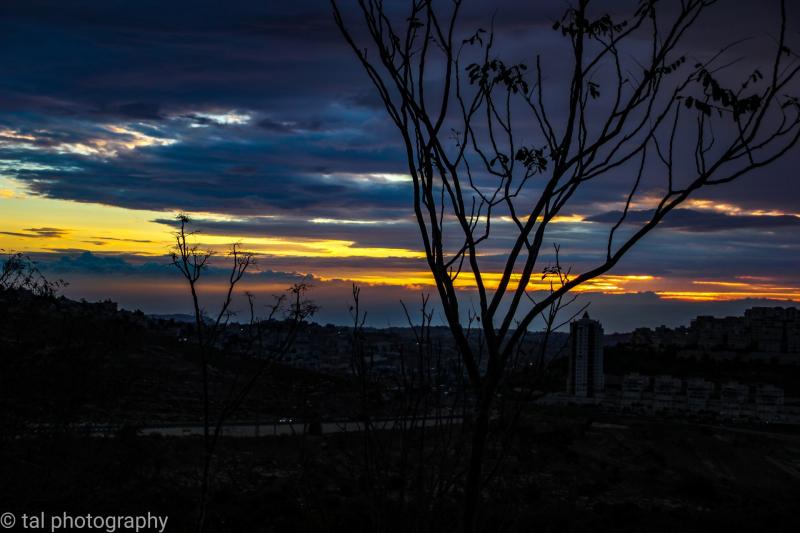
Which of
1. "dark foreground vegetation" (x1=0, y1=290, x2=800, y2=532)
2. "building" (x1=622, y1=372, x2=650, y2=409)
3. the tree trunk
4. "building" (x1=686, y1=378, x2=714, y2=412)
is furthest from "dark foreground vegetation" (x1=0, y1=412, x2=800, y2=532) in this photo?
"building" (x1=686, y1=378, x2=714, y2=412)

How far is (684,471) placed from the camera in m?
34.8

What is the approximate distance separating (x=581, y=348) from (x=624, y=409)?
6465mm

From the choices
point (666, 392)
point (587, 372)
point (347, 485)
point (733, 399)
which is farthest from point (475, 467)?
point (666, 392)

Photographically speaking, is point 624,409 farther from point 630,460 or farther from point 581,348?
point 630,460

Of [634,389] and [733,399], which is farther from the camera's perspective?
[634,389]

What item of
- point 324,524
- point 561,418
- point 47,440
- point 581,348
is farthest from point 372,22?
point 581,348

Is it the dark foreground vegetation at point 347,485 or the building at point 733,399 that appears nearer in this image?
the dark foreground vegetation at point 347,485

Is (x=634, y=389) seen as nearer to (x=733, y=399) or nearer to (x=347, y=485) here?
(x=733, y=399)

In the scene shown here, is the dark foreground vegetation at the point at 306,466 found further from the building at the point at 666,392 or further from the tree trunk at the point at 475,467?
the building at the point at 666,392

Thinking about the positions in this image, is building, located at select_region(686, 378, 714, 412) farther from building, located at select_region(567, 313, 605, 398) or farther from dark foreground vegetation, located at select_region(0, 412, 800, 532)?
dark foreground vegetation, located at select_region(0, 412, 800, 532)

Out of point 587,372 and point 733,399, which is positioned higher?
point 587,372

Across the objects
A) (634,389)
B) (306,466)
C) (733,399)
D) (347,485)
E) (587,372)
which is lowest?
(733,399)

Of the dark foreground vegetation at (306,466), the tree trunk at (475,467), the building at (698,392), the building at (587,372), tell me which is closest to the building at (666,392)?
the building at (698,392)

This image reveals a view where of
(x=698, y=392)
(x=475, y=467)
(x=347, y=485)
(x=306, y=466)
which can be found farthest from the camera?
(x=698, y=392)
